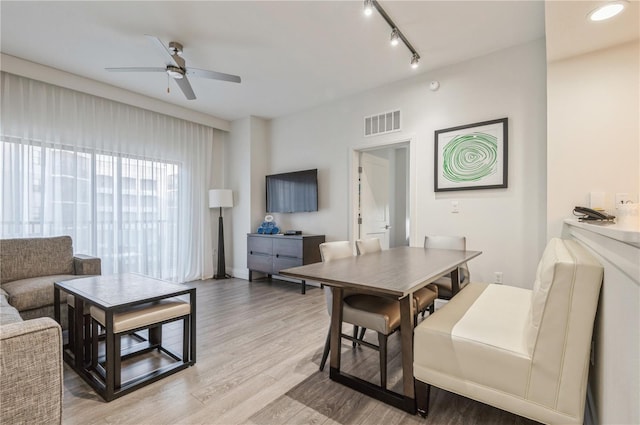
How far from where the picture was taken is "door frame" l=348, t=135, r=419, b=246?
3648 millimetres

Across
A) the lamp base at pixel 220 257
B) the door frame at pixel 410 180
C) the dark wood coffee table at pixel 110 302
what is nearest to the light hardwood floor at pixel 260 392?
the dark wood coffee table at pixel 110 302

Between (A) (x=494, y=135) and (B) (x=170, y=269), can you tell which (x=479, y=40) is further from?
(B) (x=170, y=269)

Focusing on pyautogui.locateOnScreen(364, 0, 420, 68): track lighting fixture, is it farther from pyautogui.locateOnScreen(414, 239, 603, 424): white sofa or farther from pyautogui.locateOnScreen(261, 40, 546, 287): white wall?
pyautogui.locateOnScreen(414, 239, 603, 424): white sofa

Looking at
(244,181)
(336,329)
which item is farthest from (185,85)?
(336,329)

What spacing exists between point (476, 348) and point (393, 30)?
2.66 metres

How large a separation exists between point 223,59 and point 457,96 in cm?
269

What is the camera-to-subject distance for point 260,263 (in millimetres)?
4734

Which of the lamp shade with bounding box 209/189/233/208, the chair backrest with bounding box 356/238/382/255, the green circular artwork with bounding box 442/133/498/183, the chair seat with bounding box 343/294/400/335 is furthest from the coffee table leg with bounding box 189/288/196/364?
the lamp shade with bounding box 209/189/233/208

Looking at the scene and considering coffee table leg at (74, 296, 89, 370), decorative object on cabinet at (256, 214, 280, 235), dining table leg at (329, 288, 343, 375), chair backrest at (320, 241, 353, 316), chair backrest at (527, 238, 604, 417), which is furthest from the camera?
decorative object on cabinet at (256, 214, 280, 235)

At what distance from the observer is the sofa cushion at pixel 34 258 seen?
269 centimetres

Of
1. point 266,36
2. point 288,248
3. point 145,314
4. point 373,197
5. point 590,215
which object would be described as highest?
point 266,36

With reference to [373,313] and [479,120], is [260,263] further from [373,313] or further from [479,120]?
[479,120]

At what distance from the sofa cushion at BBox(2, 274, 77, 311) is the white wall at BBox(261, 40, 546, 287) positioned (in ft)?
10.6

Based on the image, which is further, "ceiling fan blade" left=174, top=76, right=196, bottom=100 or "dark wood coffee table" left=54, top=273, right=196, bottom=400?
"ceiling fan blade" left=174, top=76, right=196, bottom=100
